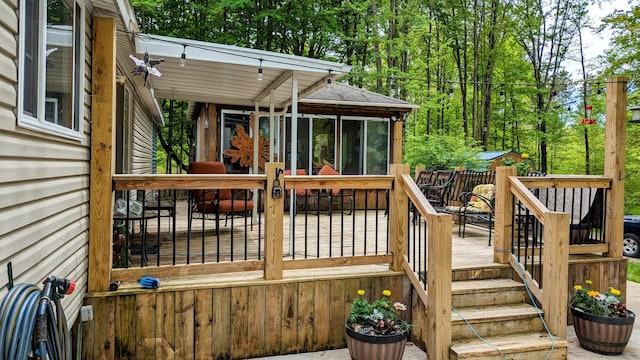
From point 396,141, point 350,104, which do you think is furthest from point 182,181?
point 396,141

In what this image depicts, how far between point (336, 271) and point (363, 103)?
546 cm

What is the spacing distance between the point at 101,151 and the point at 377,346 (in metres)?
2.43

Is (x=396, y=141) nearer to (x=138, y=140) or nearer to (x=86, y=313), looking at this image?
(x=138, y=140)

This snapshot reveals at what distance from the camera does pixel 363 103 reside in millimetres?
8633

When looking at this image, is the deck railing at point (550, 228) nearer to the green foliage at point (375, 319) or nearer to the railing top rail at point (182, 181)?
the green foliage at point (375, 319)

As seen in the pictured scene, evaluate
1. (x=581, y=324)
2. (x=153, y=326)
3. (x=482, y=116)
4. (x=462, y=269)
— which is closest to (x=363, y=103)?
(x=462, y=269)

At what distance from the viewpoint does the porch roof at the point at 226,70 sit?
4242 millimetres

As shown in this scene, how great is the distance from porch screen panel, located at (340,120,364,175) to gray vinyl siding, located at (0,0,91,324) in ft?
21.2

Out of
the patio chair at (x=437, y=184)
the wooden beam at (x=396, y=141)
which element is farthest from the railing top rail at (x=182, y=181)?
the wooden beam at (x=396, y=141)

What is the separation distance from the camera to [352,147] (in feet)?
30.0

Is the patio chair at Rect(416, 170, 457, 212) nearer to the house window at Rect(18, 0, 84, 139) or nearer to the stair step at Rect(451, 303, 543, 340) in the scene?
the stair step at Rect(451, 303, 543, 340)

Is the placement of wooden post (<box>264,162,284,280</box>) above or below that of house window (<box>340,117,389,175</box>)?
below

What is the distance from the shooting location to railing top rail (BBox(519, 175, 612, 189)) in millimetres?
4199

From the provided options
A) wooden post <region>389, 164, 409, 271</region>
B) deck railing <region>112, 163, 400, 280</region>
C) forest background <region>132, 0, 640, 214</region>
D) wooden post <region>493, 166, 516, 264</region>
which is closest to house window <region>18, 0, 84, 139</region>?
deck railing <region>112, 163, 400, 280</region>
